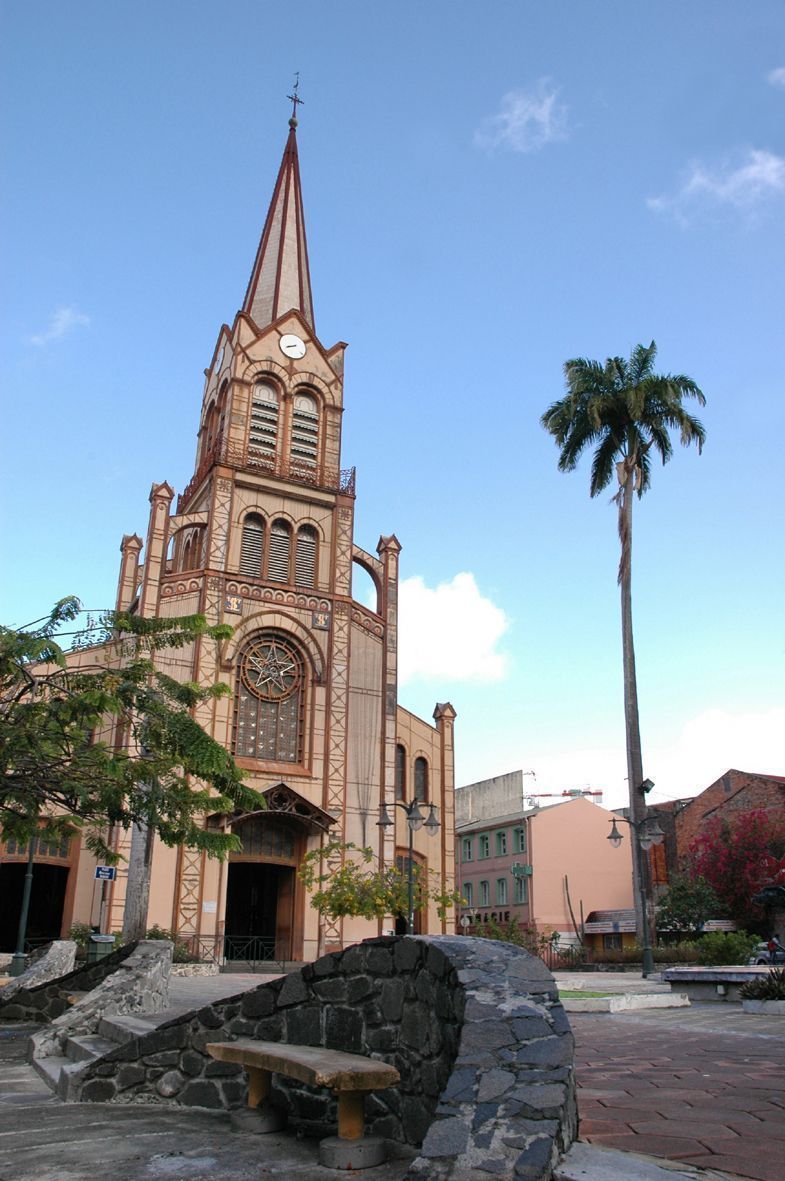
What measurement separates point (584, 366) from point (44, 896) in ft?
81.6

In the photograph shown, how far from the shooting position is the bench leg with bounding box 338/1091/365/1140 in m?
4.73

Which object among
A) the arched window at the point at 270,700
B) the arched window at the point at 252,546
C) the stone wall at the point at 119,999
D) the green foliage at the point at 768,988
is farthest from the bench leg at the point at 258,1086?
the arched window at the point at 252,546

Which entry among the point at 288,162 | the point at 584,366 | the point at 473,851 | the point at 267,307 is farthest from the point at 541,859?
the point at 288,162

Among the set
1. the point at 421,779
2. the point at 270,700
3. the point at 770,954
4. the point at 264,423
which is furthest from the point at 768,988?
the point at 264,423

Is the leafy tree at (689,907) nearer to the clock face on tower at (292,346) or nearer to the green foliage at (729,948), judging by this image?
the green foliage at (729,948)

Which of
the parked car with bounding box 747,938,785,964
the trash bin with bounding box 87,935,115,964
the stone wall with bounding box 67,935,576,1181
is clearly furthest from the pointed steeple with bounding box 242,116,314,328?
the stone wall with bounding box 67,935,576,1181

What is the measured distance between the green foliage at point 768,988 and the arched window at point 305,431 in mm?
24428

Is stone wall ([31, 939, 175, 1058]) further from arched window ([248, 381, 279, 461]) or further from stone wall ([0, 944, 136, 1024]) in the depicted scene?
arched window ([248, 381, 279, 461])

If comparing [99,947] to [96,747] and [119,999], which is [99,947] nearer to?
[96,747]

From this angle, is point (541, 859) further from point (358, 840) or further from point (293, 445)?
point (293, 445)

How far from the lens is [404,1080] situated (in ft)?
16.4

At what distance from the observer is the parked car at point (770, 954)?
61.1 ft

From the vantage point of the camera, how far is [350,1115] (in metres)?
4.75

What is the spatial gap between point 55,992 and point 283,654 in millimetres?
18028
